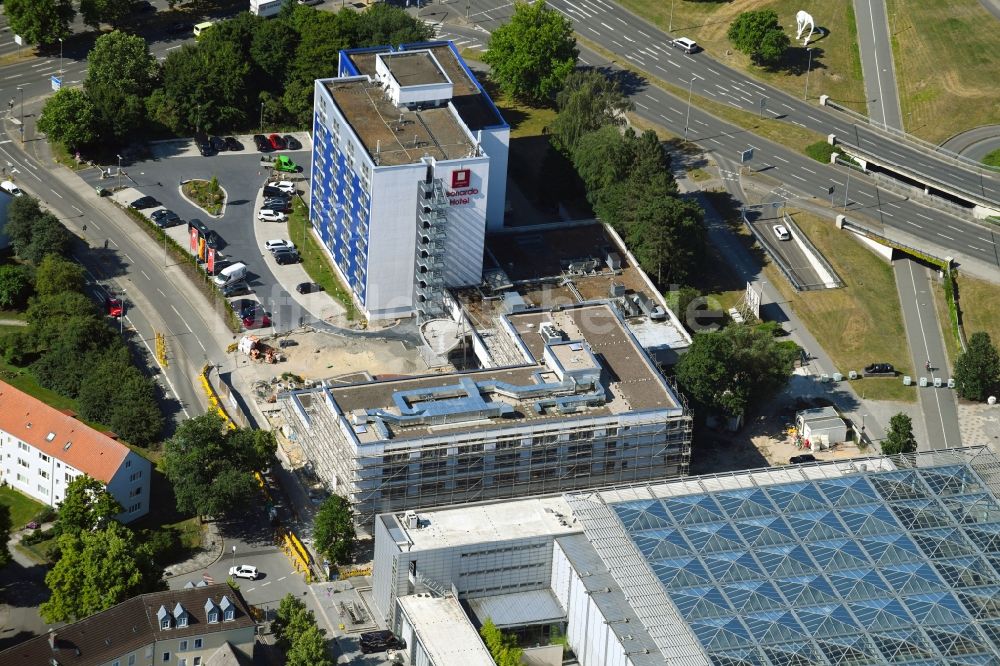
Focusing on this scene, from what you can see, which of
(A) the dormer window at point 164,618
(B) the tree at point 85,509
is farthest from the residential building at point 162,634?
(B) the tree at point 85,509

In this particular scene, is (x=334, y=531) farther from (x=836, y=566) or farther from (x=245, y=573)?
(x=836, y=566)

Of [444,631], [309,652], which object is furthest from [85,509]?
[444,631]

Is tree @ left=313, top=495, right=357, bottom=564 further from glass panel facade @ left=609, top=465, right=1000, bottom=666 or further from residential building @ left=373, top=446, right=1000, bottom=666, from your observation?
glass panel facade @ left=609, top=465, right=1000, bottom=666

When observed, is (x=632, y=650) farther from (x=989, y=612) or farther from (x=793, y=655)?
(x=989, y=612)

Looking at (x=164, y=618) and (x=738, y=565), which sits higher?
(x=164, y=618)

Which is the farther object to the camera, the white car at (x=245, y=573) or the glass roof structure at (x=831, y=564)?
the white car at (x=245, y=573)

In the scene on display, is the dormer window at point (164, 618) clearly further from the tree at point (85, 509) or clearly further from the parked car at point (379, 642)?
the parked car at point (379, 642)

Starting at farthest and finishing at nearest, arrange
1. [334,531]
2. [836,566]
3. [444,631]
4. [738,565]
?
1. [334,531]
2. [444,631]
3. [836,566]
4. [738,565]
